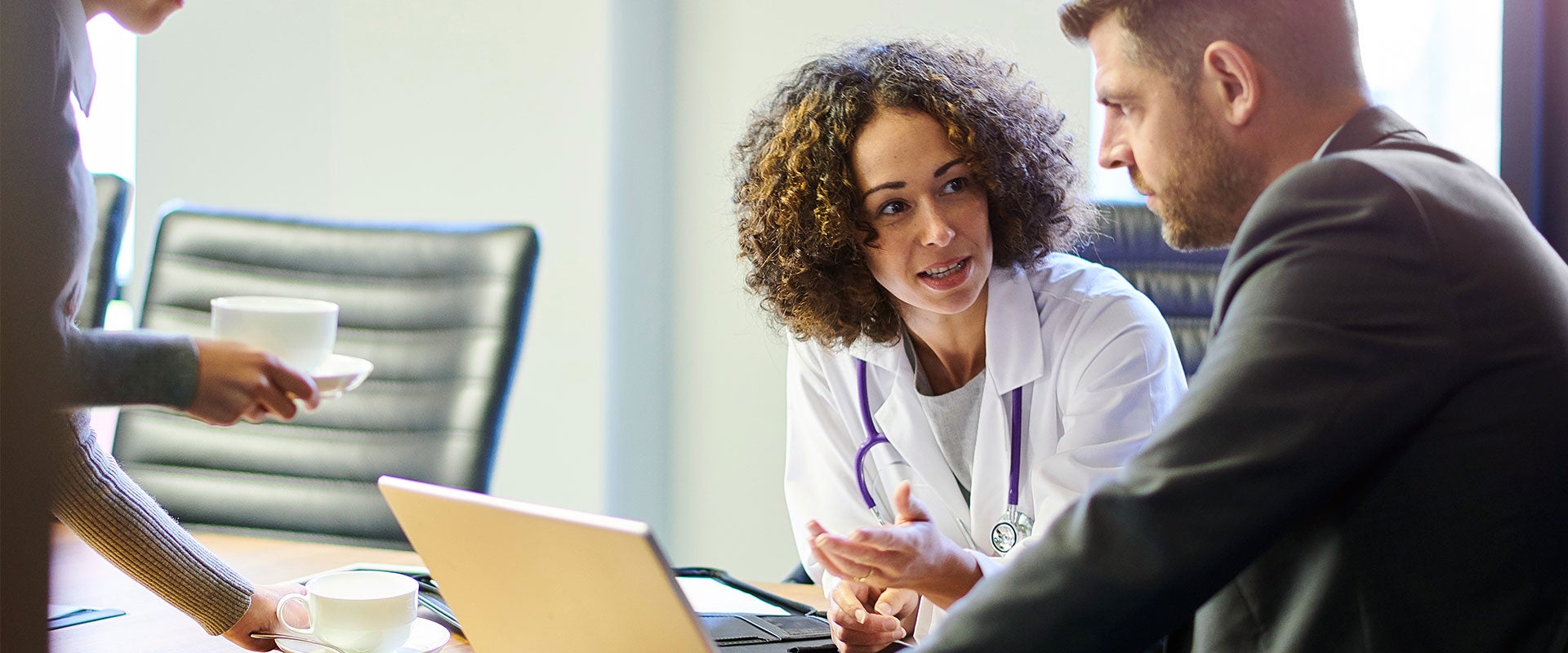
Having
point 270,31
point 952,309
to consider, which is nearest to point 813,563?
point 952,309

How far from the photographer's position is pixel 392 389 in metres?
2.09

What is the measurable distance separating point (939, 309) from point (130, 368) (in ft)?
4.32

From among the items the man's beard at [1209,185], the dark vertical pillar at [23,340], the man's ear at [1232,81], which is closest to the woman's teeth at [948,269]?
the man's beard at [1209,185]

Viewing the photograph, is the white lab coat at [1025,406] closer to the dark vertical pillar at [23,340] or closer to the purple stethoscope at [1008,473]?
the purple stethoscope at [1008,473]

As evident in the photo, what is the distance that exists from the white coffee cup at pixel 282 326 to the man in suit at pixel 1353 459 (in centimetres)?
52

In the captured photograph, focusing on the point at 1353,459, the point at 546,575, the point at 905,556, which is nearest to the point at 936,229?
the point at 905,556

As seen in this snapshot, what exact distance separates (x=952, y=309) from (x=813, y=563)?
42 cm

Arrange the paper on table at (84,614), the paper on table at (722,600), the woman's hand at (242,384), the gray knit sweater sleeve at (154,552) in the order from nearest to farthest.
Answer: the woman's hand at (242,384), the gray knit sweater sleeve at (154,552), the paper on table at (84,614), the paper on table at (722,600)

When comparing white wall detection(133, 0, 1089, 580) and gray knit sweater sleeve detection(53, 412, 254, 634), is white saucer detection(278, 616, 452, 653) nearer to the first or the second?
gray knit sweater sleeve detection(53, 412, 254, 634)

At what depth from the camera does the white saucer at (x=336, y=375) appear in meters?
0.95

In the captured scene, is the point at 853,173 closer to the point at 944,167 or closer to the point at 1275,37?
the point at 944,167

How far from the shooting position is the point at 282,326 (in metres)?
0.94

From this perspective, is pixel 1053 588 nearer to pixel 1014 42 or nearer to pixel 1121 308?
pixel 1121 308

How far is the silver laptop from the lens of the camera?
101cm
